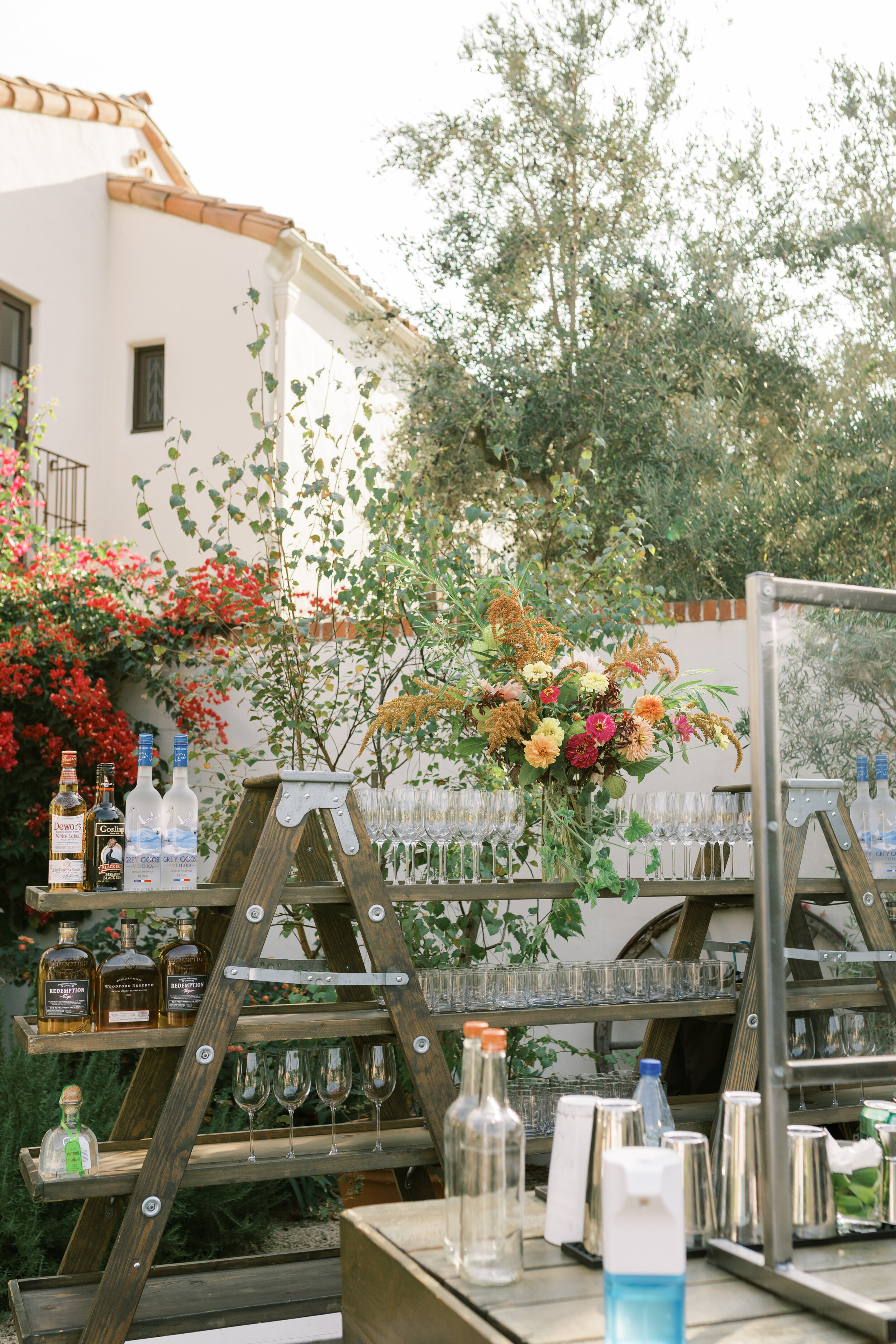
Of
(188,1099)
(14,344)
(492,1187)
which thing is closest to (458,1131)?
(492,1187)

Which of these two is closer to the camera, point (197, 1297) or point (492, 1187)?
point (492, 1187)

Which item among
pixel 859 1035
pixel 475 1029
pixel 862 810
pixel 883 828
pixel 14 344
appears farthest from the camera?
pixel 14 344

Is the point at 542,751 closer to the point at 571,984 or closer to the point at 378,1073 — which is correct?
the point at 571,984

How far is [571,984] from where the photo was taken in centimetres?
278

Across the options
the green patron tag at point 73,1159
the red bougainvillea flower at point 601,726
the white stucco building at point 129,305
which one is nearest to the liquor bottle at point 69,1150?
the green patron tag at point 73,1159

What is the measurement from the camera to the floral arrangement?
263cm

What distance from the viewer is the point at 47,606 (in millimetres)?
5352

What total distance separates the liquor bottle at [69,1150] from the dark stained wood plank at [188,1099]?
126 millimetres

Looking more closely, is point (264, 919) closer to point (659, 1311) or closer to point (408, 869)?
point (408, 869)

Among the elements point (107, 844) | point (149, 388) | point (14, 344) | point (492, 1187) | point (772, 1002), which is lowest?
point (492, 1187)

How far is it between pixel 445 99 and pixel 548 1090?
18.9ft

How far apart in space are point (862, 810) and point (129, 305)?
7.40m

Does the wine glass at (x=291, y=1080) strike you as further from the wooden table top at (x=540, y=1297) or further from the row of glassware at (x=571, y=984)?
the wooden table top at (x=540, y=1297)

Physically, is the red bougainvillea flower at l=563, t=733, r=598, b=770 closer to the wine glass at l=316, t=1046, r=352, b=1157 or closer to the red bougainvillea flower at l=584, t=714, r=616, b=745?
the red bougainvillea flower at l=584, t=714, r=616, b=745
